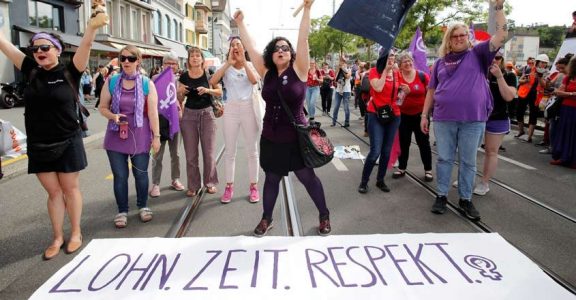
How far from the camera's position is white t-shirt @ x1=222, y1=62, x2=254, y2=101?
5.17m

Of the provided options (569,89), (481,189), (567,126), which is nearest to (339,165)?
(481,189)

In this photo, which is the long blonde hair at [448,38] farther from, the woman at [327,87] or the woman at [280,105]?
the woman at [327,87]

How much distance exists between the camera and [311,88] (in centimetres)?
1404

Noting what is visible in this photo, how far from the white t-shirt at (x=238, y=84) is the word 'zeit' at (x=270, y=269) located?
236cm

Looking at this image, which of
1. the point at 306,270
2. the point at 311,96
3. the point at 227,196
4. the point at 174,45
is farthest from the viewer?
the point at 174,45

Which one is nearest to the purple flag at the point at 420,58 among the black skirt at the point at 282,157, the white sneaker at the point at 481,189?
the white sneaker at the point at 481,189

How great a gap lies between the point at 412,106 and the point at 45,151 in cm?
477

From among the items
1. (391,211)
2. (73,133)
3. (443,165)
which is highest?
(73,133)

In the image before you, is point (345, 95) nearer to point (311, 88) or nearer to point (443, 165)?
point (311, 88)

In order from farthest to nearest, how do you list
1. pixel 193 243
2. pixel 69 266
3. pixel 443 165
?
pixel 443 165, pixel 193 243, pixel 69 266

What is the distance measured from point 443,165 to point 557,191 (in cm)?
221

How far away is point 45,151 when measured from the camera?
11.8 feet

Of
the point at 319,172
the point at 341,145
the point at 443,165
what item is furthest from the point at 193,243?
the point at 341,145

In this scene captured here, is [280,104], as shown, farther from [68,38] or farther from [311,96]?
[68,38]
